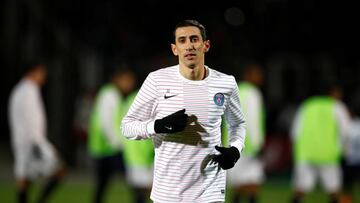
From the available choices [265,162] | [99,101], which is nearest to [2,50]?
[265,162]

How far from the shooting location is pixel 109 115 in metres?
11.1

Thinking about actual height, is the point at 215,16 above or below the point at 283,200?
above

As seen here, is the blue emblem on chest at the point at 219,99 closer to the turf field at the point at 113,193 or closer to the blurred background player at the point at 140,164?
the blurred background player at the point at 140,164

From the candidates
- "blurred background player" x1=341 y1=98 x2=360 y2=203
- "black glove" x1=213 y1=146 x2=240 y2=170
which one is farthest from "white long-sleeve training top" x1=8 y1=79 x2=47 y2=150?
"black glove" x1=213 y1=146 x2=240 y2=170

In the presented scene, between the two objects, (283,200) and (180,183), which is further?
(283,200)

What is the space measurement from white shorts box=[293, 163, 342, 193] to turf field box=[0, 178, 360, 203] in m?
→ 2.35

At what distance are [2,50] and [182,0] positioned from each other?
7.62m

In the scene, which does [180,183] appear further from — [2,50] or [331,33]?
[2,50]

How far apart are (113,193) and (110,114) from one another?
3.92m

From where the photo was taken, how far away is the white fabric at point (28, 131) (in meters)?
10.3

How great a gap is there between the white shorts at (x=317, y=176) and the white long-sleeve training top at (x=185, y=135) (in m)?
5.80

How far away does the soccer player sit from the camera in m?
5.12

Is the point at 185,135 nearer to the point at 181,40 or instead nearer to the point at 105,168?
the point at 181,40

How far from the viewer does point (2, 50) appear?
30891 millimetres
